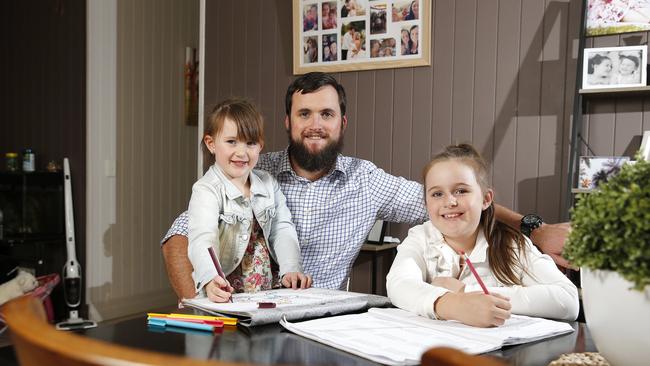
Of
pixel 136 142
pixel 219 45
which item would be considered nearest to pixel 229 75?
pixel 219 45

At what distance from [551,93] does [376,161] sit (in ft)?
3.08

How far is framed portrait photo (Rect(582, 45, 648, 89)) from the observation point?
257 centimetres

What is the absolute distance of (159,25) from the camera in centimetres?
513

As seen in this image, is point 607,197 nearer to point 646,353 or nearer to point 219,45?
point 646,353

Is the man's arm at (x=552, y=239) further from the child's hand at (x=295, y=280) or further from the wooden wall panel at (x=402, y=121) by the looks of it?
the wooden wall panel at (x=402, y=121)

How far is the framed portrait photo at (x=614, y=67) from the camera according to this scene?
257cm

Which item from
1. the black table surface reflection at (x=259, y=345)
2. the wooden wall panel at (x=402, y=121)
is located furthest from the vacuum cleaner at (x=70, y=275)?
the black table surface reflection at (x=259, y=345)

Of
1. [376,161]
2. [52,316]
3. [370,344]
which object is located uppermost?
[376,161]

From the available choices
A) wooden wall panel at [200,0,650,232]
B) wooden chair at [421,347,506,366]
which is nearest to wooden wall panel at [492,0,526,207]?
wooden wall panel at [200,0,650,232]

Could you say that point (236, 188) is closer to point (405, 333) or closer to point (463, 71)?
point (405, 333)

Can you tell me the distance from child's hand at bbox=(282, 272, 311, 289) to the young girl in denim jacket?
0.06 metres

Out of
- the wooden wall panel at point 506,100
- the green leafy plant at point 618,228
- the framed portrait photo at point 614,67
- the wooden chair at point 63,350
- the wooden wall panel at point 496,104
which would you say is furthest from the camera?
the wooden wall panel at point 506,100

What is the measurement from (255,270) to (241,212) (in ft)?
0.59

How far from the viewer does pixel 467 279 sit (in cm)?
148
